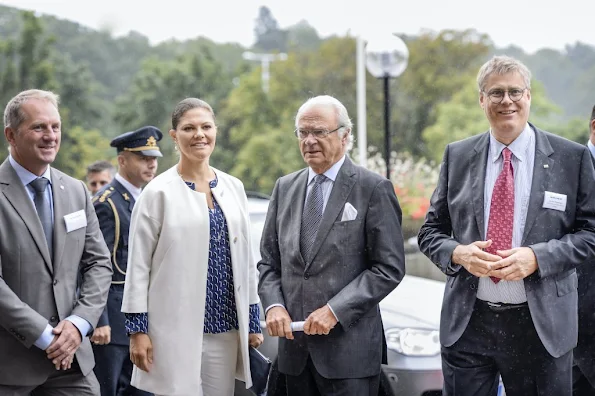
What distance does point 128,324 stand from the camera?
3.99m

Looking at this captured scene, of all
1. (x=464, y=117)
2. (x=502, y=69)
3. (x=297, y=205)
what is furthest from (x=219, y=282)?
(x=464, y=117)

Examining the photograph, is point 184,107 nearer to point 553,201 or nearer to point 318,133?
point 318,133

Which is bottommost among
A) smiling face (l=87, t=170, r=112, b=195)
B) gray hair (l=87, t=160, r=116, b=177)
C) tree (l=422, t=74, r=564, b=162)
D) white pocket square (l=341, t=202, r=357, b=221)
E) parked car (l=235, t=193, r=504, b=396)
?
tree (l=422, t=74, r=564, b=162)

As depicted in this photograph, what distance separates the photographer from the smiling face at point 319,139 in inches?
163

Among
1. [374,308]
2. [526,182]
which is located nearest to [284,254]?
[374,308]

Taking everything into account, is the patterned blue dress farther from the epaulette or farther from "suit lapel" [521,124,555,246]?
the epaulette

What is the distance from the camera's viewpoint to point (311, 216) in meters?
4.19

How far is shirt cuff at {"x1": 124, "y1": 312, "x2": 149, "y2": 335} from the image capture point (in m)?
3.98

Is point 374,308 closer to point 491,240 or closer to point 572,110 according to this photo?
point 491,240

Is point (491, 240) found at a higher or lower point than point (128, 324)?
higher

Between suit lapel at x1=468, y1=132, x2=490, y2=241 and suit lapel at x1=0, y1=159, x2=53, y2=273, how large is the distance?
2.11m

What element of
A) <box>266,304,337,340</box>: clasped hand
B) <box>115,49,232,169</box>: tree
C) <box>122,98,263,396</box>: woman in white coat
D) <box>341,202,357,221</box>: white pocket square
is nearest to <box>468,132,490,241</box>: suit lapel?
<box>341,202,357,221</box>: white pocket square

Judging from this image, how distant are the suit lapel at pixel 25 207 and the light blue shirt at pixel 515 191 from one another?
213cm

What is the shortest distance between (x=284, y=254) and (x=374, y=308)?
0.55 metres
